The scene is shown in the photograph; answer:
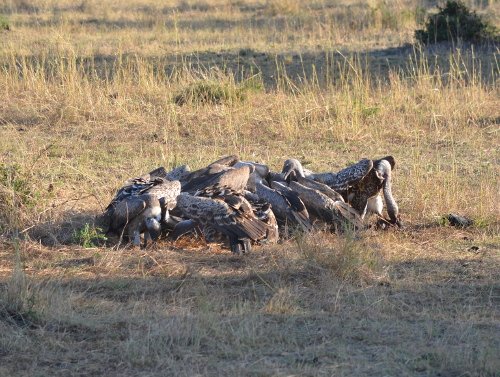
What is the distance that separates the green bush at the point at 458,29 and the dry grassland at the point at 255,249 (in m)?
0.40

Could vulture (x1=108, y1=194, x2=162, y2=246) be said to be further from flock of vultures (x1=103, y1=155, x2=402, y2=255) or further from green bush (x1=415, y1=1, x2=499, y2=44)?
green bush (x1=415, y1=1, x2=499, y2=44)

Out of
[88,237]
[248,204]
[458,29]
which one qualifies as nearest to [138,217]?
[88,237]

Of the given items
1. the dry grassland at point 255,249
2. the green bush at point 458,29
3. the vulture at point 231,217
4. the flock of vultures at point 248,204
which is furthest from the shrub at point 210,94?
the green bush at point 458,29

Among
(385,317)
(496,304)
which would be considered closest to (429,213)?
(496,304)

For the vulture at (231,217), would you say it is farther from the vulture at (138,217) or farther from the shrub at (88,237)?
the shrub at (88,237)

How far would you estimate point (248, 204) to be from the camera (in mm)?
5477

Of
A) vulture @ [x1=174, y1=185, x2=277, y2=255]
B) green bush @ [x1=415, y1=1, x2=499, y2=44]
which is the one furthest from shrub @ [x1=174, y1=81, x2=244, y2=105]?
green bush @ [x1=415, y1=1, x2=499, y2=44]

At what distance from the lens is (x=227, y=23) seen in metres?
19.0

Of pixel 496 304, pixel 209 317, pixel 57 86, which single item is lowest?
pixel 496 304

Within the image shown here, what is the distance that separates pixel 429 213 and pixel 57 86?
6.78 metres

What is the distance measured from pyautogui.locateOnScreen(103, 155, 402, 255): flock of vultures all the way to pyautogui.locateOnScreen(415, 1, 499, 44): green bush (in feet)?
28.6

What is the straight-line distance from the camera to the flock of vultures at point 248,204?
17.6 ft

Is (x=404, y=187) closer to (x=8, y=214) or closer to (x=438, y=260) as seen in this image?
(x=438, y=260)

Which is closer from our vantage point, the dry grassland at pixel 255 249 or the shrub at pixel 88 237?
the dry grassland at pixel 255 249
